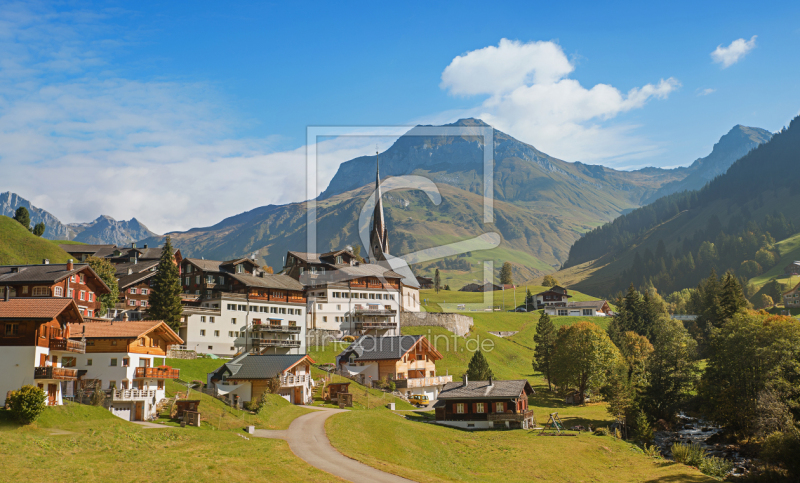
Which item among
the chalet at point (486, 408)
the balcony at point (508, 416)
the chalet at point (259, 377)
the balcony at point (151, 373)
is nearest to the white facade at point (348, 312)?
the chalet at point (486, 408)

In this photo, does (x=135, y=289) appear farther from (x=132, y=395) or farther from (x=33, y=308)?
(x=132, y=395)

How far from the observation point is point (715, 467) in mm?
52688

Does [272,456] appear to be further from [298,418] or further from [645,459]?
[645,459]

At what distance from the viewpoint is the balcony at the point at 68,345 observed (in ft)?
146

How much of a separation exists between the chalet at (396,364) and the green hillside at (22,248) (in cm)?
6033

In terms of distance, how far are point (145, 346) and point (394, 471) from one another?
26.1m

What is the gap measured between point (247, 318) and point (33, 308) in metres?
47.3

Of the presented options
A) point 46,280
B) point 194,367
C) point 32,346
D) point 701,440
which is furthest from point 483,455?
point 46,280

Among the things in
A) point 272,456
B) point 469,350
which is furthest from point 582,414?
point 272,456

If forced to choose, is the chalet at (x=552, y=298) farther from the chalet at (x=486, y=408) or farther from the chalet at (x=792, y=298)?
the chalet at (x=486, y=408)

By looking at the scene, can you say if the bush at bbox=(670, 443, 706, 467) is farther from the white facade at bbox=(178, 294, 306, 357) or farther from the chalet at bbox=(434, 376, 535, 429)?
Answer: the white facade at bbox=(178, 294, 306, 357)

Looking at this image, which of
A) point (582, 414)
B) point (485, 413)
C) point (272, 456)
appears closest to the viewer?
point (272, 456)

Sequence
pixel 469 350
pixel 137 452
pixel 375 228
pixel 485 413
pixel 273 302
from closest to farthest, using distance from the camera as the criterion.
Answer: pixel 137 452
pixel 485 413
pixel 273 302
pixel 469 350
pixel 375 228

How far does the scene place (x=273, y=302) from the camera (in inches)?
3738
